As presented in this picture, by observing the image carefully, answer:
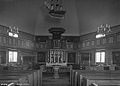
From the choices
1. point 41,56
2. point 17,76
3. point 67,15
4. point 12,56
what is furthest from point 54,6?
point 17,76

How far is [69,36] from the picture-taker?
768 inches

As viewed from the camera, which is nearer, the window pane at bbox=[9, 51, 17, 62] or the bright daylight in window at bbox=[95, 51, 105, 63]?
the window pane at bbox=[9, 51, 17, 62]

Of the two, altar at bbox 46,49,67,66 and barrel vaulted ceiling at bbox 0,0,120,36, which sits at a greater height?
barrel vaulted ceiling at bbox 0,0,120,36

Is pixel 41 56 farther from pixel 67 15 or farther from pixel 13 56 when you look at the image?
pixel 67 15

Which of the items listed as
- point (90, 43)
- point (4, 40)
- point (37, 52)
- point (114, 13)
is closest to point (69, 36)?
point (90, 43)

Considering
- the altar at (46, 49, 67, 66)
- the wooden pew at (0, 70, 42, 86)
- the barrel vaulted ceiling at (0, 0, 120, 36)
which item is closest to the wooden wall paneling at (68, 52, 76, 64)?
the altar at (46, 49, 67, 66)

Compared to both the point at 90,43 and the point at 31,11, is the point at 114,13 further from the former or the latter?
the point at 31,11

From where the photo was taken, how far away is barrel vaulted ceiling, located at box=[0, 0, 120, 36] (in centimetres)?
1298

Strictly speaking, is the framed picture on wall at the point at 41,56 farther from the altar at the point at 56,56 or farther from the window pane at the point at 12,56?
the window pane at the point at 12,56

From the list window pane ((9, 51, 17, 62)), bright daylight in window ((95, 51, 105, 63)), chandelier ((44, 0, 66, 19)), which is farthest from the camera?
bright daylight in window ((95, 51, 105, 63))

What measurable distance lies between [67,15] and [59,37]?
10.8 feet

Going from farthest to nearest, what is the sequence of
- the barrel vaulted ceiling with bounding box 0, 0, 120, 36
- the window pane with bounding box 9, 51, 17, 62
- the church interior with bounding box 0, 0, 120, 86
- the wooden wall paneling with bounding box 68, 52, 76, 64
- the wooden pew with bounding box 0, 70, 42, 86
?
1. the wooden wall paneling with bounding box 68, 52, 76, 64
2. the window pane with bounding box 9, 51, 17, 62
3. the barrel vaulted ceiling with bounding box 0, 0, 120, 36
4. the church interior with bounding box 0, 0, 120, 86
5. the wooden pew with bounding box 0, 70, 42, 86

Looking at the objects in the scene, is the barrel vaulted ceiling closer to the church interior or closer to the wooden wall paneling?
the church interior

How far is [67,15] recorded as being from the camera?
18.0 metres
